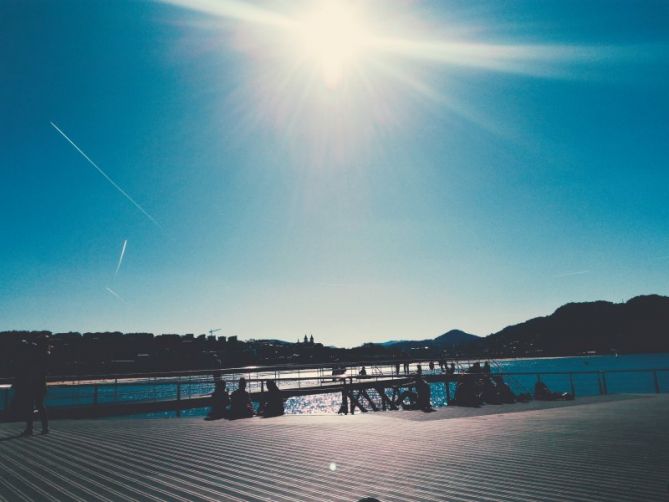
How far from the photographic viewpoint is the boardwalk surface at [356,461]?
5.61m

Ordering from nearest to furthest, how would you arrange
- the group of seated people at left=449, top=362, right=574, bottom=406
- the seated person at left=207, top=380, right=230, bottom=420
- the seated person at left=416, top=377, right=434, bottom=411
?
the seated person at left=207, top=380, right=230, bottom=420, the seated person at left=416, top=377, right=434, bottom=411, the group of seated people at left=449, top=362, right=574, bottom=406

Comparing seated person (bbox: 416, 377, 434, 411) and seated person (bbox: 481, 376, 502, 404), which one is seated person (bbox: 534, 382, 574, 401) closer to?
seated person (bbox: 481, 376, 502, 404)

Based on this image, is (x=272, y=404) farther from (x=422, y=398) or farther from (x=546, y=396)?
(x=546, y=396)

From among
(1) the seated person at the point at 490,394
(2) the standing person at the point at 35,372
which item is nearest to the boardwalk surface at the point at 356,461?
(2) the standing person at the point at 35,372

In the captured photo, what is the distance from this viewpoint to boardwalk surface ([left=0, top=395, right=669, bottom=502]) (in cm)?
561

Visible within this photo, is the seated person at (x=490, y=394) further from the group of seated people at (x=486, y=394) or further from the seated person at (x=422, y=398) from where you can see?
the seated person at (x=422, y=398)


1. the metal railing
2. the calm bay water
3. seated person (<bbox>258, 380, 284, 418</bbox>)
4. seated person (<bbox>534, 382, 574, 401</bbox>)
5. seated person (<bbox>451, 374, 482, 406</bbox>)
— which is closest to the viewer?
seated person (<bbox>258, 380, 284, 418</bbox>)

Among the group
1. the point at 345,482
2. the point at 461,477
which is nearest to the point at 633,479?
the point at 461,477

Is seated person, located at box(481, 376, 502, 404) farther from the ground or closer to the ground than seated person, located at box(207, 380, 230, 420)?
closer to the ground

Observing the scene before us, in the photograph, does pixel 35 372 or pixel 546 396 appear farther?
pixel 546 396

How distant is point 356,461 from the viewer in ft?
24.4

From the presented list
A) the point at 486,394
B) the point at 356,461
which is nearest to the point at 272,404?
the point at 356,461

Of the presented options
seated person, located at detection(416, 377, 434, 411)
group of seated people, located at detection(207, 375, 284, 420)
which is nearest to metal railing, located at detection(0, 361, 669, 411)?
group of seated people, located at detection(207, 375, 284, 420)

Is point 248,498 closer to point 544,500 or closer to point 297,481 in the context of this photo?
point 297,481
